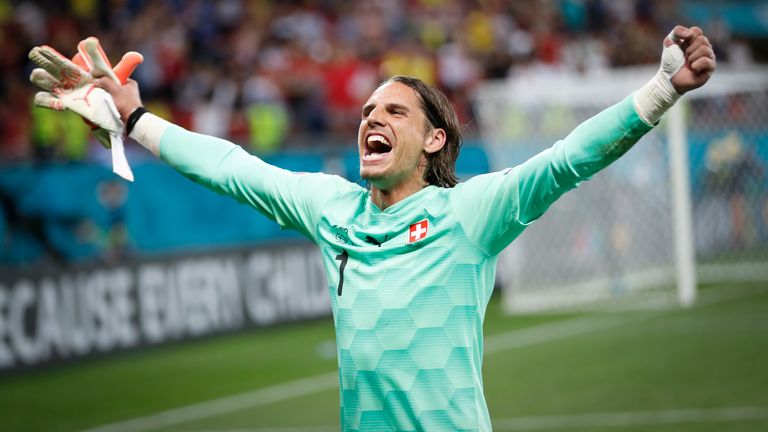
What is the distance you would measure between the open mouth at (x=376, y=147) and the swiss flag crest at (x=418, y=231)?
256 mm

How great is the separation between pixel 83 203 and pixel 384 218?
8.90 m

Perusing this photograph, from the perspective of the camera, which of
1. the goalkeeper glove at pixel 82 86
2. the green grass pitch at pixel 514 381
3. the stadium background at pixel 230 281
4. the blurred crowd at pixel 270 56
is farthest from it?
the blurred crowd at pixel 270 56

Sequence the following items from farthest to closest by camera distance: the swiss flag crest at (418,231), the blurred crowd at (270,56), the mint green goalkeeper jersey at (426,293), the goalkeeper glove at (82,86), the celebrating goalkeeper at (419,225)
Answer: the blurred crowd at (270,56)
the goalkeeper glove at (82,86)
the swiss flag crest at (418,231)
the mint green goalkeeper jersey at (426,293)
the celebrating goalkeeper at (419,225)

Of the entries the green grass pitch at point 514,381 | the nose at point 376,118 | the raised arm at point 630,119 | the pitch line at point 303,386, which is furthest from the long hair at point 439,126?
the pitch line at point 303,386

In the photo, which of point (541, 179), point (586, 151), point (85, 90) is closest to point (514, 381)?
point (85, 90)

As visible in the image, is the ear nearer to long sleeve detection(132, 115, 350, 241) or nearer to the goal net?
long sleeve detection(132, 115, 350, 241)

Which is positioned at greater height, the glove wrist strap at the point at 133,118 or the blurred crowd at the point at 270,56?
the blurred crowd at the point at 270,56

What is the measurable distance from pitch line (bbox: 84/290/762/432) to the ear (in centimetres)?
542

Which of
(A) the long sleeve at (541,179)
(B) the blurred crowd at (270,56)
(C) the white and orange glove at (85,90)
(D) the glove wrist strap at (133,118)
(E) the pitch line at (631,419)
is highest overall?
(B) the blurred crowd at (270,56)

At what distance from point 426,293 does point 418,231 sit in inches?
8.3

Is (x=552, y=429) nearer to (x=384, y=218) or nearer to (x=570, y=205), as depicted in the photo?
(x=384, y=218)

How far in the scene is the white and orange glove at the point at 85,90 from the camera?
405 centimetres

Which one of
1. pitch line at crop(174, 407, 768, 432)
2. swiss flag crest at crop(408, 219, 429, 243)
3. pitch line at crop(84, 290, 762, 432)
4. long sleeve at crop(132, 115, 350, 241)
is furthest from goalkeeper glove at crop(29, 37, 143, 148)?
pitch line at crop(84, 290, 762, 432)

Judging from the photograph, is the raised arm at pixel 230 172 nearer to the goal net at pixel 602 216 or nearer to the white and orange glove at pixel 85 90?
the white and orange glove at pixel 85 90
